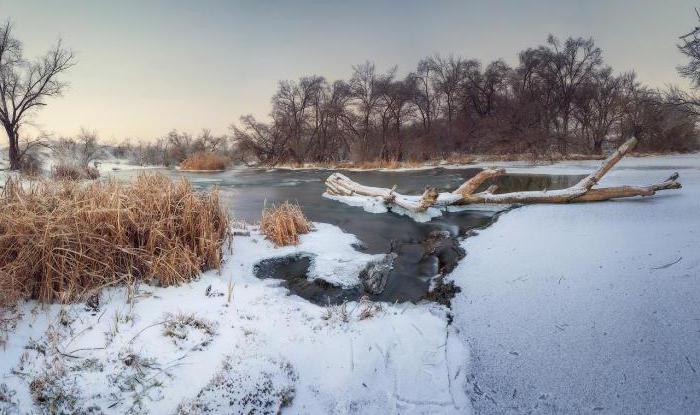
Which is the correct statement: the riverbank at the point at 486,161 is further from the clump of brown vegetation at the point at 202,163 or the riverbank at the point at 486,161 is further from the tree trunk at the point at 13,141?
the tree trunk at the point at 13,141

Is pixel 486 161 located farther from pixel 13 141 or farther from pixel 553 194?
pixel 13 141

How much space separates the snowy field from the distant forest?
24534mm

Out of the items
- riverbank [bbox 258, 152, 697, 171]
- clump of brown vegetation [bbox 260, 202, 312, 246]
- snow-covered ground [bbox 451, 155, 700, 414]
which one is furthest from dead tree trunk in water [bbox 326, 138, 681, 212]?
riverbank [bbox 258, 152, 697, 171]

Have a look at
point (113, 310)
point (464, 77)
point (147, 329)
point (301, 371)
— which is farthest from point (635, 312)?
point (464, 77)

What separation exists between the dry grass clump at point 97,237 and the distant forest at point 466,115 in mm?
25829

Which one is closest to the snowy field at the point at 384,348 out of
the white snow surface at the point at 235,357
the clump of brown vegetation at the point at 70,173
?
the white snow surface at the point at 235,357

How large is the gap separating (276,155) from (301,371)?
35.3m

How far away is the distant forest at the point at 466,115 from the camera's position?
27.9 meters

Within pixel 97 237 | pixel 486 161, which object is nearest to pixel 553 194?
pixel 97 237

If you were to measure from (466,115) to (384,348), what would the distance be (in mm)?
34298

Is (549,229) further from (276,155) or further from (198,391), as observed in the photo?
(276,155)

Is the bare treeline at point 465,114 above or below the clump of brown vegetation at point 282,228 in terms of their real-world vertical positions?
above

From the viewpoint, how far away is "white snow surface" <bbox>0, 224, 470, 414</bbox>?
6.85ft

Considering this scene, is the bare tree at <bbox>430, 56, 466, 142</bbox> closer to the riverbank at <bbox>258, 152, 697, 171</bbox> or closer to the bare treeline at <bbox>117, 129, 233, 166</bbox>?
the riverbank at <bbox>258, 152, 697, 171</bbox>
